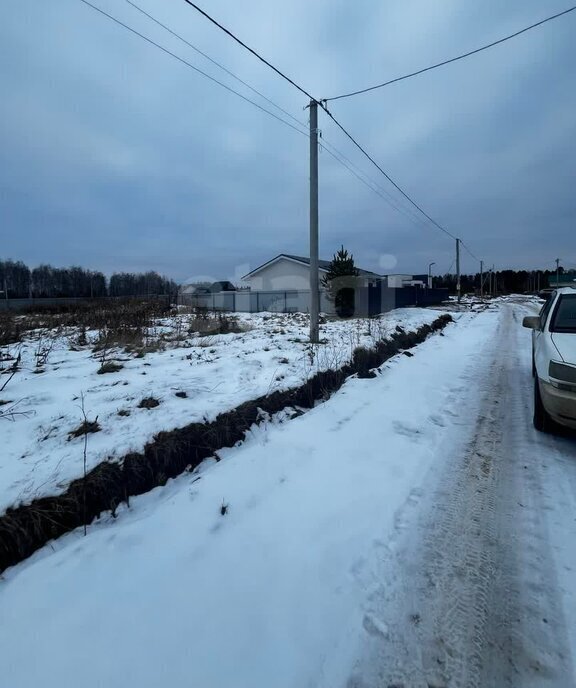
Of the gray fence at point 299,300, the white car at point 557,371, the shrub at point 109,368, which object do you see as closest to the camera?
the white car at point 557,371

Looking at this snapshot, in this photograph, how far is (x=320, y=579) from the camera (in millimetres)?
2252

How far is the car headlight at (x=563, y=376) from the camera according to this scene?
3535mm

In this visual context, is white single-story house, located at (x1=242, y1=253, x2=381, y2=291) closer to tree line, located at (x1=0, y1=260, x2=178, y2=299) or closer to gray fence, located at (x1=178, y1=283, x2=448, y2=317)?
gray fence, located at (x1=178, y1=283, x2=448, y2=317)

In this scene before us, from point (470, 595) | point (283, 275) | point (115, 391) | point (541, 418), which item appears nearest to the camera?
point (470, 595)

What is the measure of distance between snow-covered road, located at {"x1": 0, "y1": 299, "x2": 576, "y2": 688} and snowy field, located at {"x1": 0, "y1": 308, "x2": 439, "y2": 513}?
82 centimetres

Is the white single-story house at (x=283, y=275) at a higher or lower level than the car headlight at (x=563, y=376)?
higher

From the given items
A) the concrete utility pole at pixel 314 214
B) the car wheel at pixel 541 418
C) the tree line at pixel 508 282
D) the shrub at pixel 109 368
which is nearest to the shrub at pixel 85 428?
the shrub at pixel 109 368

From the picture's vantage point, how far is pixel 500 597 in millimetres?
2111

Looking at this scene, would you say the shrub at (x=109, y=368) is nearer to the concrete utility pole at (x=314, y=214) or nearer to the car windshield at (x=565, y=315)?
the concrete utility pole at (x=314, y=214)

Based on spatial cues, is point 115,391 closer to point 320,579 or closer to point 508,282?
point 320,579

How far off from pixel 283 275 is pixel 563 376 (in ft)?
101

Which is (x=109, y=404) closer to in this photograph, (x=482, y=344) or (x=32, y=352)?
(x=32, y=352)

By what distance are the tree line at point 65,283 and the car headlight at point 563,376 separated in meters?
66.6

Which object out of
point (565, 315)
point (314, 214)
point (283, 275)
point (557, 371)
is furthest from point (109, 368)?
point (283, 275)
